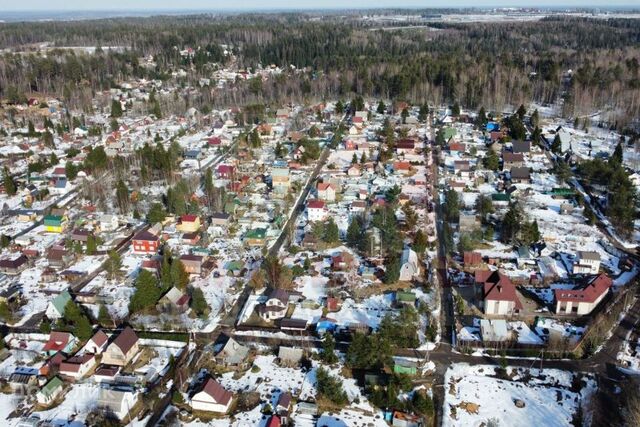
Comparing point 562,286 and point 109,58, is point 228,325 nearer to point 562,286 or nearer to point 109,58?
point 562,286

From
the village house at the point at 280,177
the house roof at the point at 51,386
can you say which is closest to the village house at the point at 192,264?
the house roof at the point at 51,386

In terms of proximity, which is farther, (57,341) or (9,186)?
(9,186)

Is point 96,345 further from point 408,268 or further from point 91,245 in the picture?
point 408,268

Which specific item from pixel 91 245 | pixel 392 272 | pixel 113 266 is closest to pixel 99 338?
pixel 113 266

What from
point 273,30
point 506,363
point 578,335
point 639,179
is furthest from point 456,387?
point 273,30

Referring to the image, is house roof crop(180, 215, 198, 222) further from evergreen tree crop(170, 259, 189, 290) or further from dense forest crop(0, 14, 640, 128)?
dense forest crop(0, 14, 640, 128)

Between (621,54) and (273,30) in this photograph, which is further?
(273,30)

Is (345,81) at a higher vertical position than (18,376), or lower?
higher

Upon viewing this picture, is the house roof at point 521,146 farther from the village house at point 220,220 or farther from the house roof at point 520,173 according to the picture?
the village house at point 220,220
